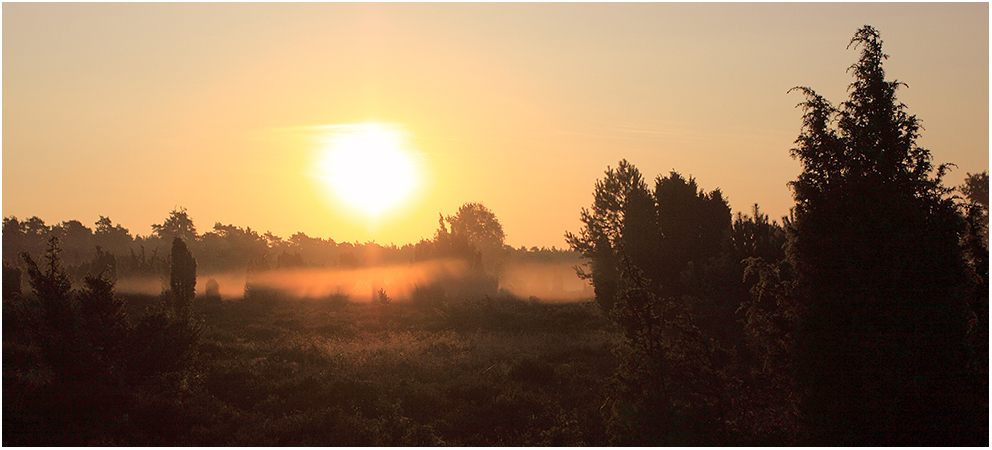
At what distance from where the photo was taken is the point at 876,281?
42.3 ft

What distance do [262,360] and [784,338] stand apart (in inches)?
Result: 857

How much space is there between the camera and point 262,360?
2858 centimetres

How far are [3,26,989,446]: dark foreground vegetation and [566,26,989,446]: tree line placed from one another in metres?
0.04

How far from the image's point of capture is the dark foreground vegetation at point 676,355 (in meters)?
12.7

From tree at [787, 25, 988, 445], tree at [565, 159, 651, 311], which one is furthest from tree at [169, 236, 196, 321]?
tree at [787, 25, 988, 445]

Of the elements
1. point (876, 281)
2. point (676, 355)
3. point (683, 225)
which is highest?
point (683, 225)

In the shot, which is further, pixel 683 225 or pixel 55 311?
pixel 683 225

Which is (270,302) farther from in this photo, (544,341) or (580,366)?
(580,366)

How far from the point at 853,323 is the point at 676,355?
333cm

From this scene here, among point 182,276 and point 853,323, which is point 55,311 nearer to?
point 853,323

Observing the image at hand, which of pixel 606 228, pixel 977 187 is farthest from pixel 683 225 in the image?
pixel 977 187

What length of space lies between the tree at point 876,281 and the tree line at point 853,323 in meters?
0.02

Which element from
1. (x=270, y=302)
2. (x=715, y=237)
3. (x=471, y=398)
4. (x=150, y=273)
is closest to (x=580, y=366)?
(x=471, y=398)

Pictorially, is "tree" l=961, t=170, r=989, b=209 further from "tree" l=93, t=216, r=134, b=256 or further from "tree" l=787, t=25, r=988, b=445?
"tree" l=93, t=216, r=134, b=256
